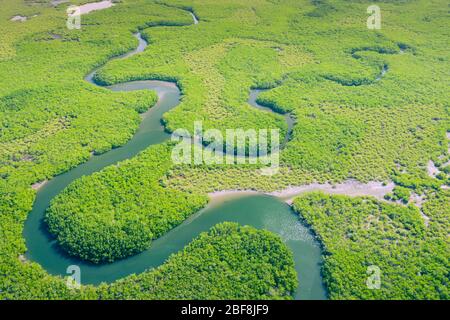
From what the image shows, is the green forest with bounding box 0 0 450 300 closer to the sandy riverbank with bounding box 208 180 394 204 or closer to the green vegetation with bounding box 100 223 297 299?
the green vegetation with bounding box 100 223 297 299

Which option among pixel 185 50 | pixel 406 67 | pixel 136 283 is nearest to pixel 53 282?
pixel 136 283

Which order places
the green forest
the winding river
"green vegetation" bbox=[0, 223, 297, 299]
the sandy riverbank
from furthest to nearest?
the sandy riverbank → the winding river → the green forest → "green vegetation" bbox=[0, 223, 297, 299]

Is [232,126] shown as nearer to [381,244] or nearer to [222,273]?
[222,273]

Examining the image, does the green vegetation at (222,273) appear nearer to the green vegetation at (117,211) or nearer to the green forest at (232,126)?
the green forest at (232,126)

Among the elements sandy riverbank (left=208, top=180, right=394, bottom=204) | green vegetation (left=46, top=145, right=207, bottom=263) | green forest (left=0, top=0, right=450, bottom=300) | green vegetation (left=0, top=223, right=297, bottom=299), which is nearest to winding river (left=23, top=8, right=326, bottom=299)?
sandy riverbank (left=208, top=180, right=394, bottom=204)

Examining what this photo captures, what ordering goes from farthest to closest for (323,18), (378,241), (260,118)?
(323,18) < (260,118) < (378,241)

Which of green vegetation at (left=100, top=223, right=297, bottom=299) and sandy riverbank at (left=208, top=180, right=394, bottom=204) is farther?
sandy riverbank at (left=208, top=180, right=394, bottom=204)

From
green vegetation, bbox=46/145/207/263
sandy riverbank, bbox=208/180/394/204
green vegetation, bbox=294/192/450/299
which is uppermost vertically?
green vegetation, bbox=46/145/207/263
